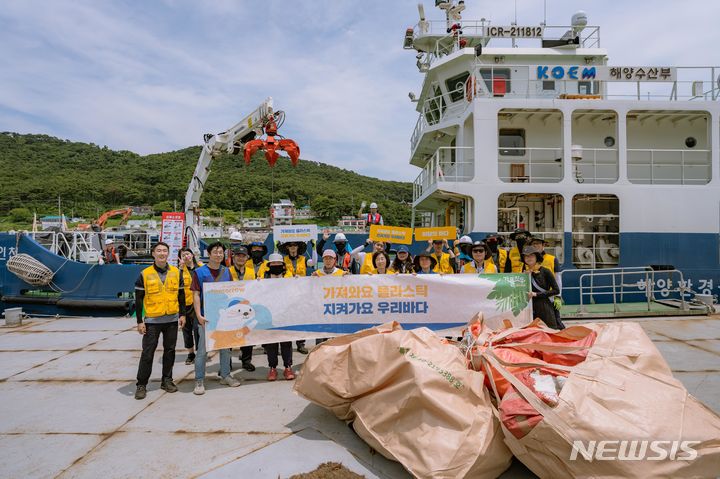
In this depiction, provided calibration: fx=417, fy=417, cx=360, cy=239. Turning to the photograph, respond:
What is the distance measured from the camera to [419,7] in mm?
15602

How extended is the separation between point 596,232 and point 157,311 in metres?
10.8

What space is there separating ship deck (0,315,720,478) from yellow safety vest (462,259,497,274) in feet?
8.16

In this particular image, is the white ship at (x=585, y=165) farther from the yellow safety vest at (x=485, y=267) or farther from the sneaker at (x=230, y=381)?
the sneaker at (x=230, y=381)

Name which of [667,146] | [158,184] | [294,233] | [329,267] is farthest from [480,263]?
[158,184]

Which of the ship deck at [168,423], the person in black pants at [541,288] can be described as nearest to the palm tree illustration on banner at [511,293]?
the person in black pants at [541,288]

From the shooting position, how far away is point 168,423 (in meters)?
3.90

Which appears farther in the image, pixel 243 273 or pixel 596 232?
pixel 596 232

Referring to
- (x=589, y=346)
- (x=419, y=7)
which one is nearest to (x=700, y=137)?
(x=419, y=7)

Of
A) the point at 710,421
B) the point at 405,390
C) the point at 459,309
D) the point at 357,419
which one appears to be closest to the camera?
the point at 710,421

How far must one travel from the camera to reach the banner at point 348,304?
198 inches

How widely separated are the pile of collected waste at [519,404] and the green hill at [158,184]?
40.7 meters

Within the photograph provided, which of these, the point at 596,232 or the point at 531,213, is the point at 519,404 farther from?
the point at 531,213

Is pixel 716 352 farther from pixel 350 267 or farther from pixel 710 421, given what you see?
pixel 350 267

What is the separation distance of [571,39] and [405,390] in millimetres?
14262
